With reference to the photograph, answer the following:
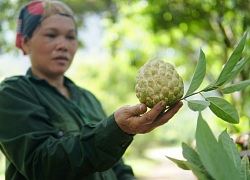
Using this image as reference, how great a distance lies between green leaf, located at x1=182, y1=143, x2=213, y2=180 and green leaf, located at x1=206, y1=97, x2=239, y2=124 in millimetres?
214

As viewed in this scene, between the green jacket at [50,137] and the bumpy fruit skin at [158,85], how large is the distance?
0.46ft

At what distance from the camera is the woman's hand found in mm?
1212

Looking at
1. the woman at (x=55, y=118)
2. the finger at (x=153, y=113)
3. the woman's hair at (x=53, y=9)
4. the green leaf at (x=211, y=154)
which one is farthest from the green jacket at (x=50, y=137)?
the green leaf at (x=211, y=154)

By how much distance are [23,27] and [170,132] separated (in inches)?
812

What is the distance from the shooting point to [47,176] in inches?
56.7

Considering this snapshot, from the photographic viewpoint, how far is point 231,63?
3.38ft

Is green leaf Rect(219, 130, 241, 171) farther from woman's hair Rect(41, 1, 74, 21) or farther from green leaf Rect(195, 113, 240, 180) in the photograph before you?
woman's hair Rect(41, 1, 74, 21)

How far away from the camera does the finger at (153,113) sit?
3.93 ft

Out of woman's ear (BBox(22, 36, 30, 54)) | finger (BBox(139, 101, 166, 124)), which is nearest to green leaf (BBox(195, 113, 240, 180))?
finger (BBox(139, 101, 166, 124))

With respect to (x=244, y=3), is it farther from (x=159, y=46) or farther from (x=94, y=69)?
(x=94, y=69)

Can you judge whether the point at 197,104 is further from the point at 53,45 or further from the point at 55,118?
the point at 53,45

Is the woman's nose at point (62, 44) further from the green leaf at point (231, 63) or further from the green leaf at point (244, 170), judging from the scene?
the green leaf at point (244, 170)

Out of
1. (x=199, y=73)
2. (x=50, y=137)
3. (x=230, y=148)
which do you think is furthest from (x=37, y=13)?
(x=230, y=148)

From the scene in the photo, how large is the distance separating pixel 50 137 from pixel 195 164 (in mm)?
705
